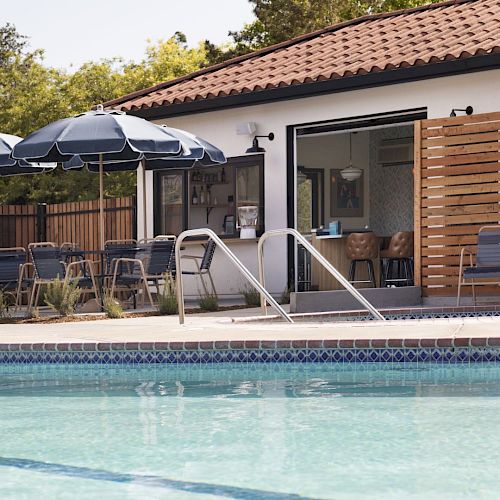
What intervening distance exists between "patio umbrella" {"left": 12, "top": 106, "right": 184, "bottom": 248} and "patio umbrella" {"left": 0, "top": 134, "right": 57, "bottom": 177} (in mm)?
1085

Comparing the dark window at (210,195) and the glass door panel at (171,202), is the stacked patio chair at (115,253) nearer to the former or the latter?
the dark window at (210,195)

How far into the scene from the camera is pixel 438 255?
13.0 m

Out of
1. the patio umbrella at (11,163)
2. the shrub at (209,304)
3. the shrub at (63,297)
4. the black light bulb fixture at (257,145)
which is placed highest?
the black light bulb fixture at (257,145)

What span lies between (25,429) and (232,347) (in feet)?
7.12

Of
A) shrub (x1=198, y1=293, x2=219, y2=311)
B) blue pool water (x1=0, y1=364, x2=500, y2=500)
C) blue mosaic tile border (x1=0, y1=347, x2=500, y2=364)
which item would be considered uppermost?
shrub (x1=198, y1=293, x2=219, y2=311)

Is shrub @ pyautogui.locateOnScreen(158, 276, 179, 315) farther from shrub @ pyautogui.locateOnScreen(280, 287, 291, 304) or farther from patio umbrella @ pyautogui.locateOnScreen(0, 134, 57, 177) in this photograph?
patio umbrella @ pyautogui.locateOnScreen(0, 134, 57, 177)

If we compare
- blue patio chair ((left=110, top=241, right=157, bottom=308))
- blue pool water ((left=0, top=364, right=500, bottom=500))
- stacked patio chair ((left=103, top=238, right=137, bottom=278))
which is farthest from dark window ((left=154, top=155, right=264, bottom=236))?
blue pool water ((left=0, top=364, right=500, bottom=500))

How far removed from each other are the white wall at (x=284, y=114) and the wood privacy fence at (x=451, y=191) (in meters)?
0.43

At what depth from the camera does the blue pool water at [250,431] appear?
422 centimetres

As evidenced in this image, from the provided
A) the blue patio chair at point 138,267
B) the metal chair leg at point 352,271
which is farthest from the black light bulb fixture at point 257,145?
A: the blue patio chair at point 138,267

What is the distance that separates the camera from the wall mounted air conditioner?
18703mm

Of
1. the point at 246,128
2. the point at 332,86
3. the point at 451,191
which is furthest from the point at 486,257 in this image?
the point at 246,128

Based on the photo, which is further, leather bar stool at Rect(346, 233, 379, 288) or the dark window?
the dark window

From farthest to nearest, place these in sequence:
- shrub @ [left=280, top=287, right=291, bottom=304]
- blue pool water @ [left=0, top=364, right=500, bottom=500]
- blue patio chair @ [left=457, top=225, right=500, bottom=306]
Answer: shrub @ [left=280, top=287, right=291, bottom=304] < blue patio chair @ [left=457, top=225, right=500, bottom=306] < blue pool water @ [left=0, top=364, right=500, bottom=500]
